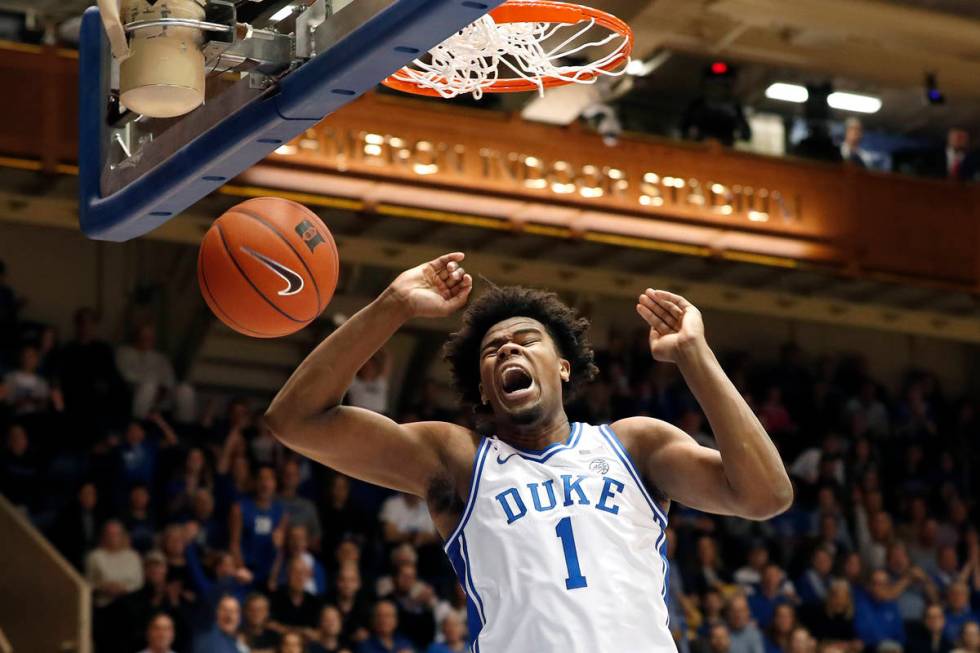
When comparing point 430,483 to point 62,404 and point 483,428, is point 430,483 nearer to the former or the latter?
point 483,428

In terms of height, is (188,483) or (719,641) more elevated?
(188,483)

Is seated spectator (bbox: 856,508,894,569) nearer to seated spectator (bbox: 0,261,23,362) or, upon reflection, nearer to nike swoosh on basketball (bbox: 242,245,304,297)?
seated spectator (bbox: 0,261,23,362)

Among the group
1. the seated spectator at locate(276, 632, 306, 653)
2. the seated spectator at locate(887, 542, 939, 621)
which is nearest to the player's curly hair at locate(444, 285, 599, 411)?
the seated spectator at locate(276, 632, 306, 653)

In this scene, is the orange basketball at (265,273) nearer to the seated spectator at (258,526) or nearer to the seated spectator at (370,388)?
the seated spectator at (258,526)

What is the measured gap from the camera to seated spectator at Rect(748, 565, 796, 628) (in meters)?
14.2

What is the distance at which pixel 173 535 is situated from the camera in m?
11.8

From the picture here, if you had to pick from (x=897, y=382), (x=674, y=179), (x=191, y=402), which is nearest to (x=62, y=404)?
(x=191, y=402)

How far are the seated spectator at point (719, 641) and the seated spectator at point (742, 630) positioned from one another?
0.13 metres

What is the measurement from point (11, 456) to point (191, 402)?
7.72 feet

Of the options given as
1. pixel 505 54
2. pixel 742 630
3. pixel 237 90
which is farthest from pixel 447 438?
pixel 742 630

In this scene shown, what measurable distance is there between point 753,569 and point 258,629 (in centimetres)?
512

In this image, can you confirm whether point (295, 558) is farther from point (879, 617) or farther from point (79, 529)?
point (879, 617)

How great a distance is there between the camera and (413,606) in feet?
40.7

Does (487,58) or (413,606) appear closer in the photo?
(487,58)
